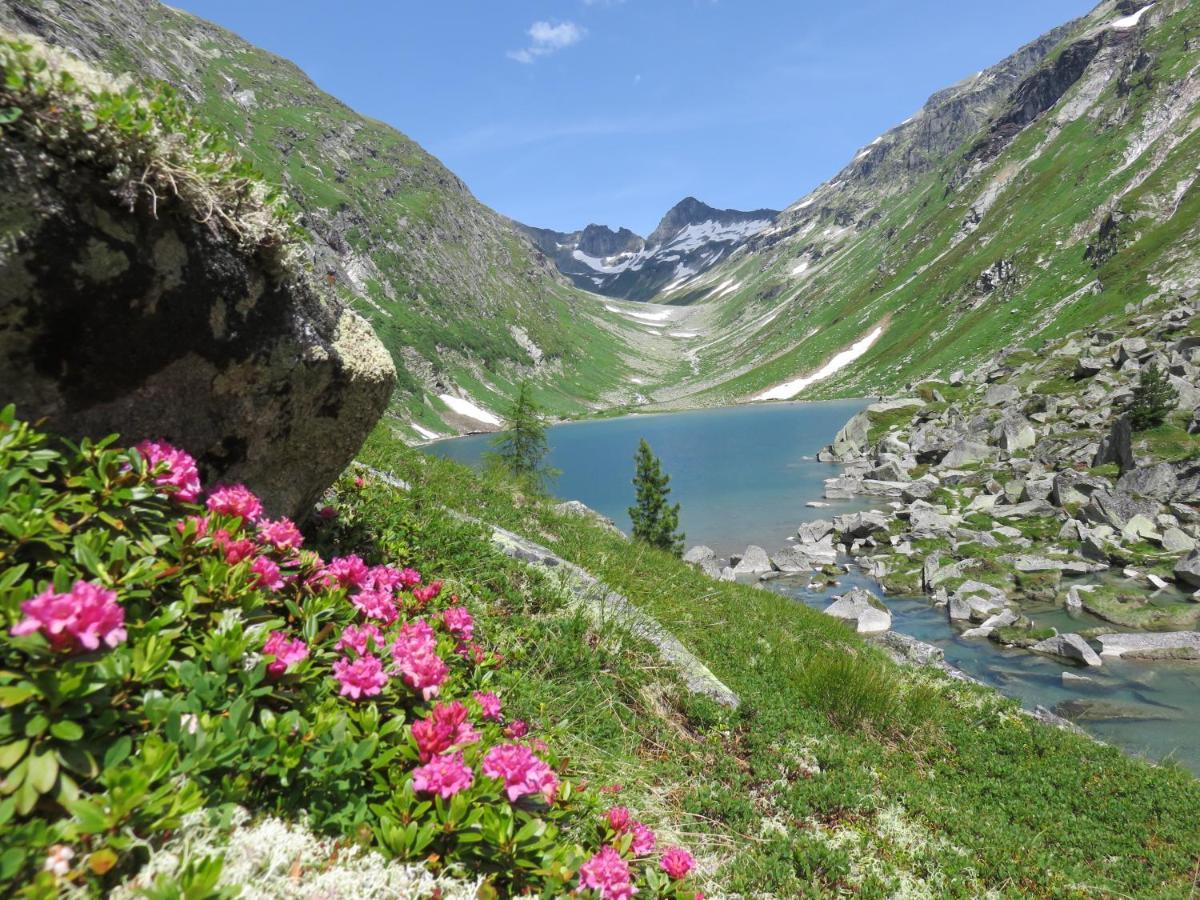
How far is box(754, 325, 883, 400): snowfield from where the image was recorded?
158 metres

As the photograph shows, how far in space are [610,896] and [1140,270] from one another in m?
130

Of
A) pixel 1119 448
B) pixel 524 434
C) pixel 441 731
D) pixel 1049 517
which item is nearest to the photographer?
pixel 441 731

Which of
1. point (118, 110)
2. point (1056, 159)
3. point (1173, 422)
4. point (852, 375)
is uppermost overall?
point (1056, 159)

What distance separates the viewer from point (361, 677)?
9.16ft

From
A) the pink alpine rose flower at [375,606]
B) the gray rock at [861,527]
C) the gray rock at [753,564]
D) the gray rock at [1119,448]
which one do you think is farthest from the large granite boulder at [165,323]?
the gray rock at [1119,448]

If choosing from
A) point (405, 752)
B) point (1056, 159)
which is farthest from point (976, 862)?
point (1056, 159)

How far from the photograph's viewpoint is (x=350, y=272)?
16062cm

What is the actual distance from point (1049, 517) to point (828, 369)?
463ft

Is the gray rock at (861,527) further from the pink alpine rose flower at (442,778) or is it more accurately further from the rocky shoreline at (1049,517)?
the pink alpine rose flower at (442,778)

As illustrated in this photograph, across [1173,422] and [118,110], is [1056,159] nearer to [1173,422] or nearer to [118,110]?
[1173,422]

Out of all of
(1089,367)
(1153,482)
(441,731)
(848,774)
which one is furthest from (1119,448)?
(441,731)

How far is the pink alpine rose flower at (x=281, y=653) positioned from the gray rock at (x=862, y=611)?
67.0 feet

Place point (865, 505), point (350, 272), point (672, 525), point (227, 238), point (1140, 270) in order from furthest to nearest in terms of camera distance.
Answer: point (350, 272) < point (1140, 270) < point (865, 505) < point (672, 525) < point (227, 238)

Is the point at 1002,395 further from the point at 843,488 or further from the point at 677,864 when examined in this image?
the point at 677,864
